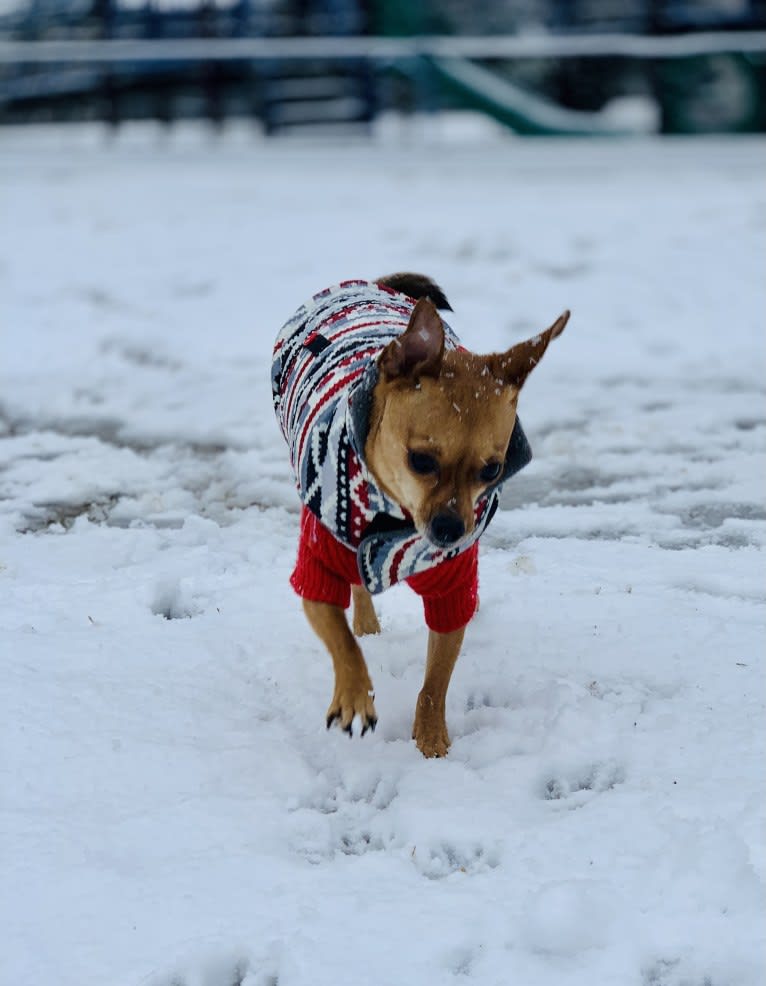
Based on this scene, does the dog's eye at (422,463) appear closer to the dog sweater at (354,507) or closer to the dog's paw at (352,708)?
the dog sweater at (354,507)

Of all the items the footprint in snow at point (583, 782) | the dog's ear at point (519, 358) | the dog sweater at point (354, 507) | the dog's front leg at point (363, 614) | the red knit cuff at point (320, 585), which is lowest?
the dog's front leg at point (363, 614)

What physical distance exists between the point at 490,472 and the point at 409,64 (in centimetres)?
962

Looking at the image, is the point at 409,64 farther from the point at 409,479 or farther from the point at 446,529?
the point at 446,529

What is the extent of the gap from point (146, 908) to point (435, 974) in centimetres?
57

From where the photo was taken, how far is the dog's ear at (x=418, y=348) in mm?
2541

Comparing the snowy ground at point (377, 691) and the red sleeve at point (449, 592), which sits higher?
the red sleeve at point (449, 592)

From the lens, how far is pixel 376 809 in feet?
8.30

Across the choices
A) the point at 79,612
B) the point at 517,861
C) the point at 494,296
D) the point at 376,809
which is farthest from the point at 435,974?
the point at 494,296

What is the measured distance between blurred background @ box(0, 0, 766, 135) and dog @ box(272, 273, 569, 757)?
30.5 feet

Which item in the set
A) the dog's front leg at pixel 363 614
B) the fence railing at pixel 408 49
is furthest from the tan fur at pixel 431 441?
the fence railing at pixel 408 49

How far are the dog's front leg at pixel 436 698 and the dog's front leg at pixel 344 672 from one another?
134 mm

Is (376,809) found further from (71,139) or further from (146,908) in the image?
(71,139)

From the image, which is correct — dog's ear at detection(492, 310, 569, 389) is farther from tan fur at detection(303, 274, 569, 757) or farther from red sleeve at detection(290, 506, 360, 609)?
red sleeve at detection(290, 506, 360, 609)

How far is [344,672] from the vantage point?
271 centimetres
